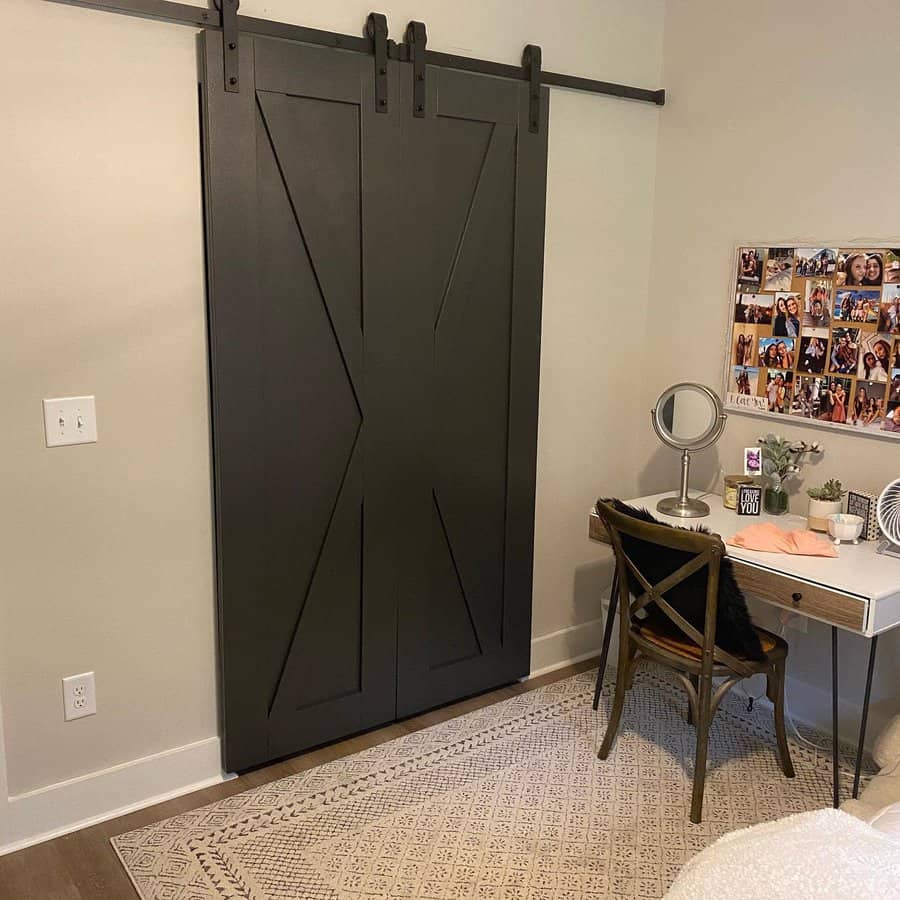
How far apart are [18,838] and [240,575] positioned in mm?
846

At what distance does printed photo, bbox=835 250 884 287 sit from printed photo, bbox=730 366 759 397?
1.36 ft

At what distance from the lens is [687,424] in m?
3.02

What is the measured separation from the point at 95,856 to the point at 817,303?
8.38 ft

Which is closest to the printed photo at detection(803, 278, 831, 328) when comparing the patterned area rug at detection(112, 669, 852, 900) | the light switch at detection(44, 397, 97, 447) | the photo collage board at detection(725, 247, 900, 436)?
the photo collage board at detection(725, 247, 900, 436)

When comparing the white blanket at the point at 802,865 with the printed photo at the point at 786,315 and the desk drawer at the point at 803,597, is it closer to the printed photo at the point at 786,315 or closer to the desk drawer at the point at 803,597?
the desk drawer at the point at 803,597

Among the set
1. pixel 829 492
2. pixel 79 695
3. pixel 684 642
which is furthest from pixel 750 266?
pixel 79 695

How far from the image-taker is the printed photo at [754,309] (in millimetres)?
3029

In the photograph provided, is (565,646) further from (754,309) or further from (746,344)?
(754,309)

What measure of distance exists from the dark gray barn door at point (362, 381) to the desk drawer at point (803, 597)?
843mm

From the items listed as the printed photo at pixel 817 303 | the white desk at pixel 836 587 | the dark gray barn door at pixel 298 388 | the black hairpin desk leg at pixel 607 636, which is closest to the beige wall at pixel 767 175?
the printed photo at pixel 817 303

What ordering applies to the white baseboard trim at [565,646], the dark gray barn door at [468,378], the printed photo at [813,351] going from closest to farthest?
the dark gray barn door at [468,378], the printed photo at [813,351], the white baseboard trim at [565,646]

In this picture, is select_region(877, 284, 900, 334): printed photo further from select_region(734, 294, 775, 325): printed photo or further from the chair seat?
the chair seat

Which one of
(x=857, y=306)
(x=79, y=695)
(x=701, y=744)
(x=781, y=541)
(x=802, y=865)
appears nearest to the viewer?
(x=802, y=865)

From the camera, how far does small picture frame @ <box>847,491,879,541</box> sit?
8.88 feet
